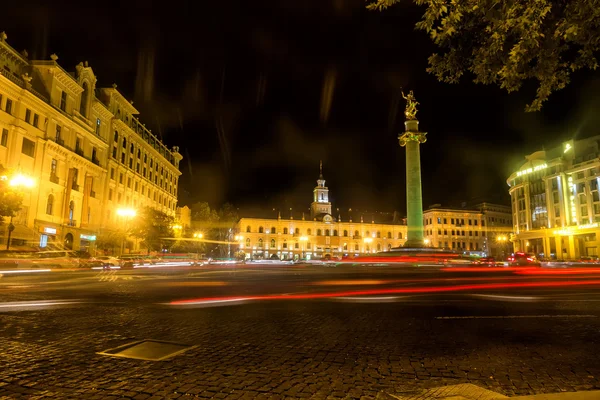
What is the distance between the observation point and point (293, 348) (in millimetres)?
5574

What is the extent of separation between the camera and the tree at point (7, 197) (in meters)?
24.7

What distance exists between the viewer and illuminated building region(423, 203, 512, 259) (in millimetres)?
103688

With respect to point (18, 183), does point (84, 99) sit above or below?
above

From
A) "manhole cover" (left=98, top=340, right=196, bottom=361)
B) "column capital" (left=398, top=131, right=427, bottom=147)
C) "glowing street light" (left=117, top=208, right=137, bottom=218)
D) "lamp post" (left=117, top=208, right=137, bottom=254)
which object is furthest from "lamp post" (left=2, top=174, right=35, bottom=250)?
Answer: "column capital" (left=398, top=131, right=427, bottom=147)

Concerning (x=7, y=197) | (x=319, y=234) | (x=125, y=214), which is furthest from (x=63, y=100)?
(x=319, y=234)

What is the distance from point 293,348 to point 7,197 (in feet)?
89.1

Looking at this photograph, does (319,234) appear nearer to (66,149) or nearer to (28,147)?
(66,149)

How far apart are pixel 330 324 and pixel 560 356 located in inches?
148

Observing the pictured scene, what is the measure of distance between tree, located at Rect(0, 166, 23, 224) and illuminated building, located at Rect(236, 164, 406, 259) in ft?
242

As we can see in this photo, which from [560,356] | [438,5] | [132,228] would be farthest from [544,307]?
[132,228]

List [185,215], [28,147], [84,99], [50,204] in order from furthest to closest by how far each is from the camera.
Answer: [185,215] → [84,99] → [50,204] → [28,147]

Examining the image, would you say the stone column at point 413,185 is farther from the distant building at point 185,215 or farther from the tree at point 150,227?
the distant building at point 185,215

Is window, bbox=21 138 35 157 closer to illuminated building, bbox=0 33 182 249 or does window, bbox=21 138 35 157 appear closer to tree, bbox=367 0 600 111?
illuminated building, bbox=0 33 182 249

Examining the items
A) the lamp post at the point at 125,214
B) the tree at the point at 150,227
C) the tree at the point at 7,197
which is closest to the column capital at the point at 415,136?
the tree at the point at 150,227
